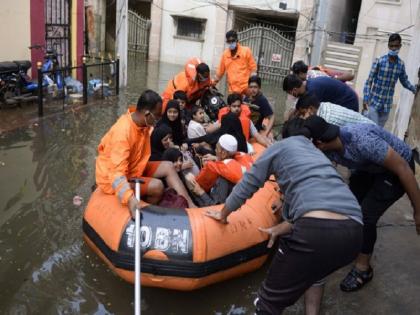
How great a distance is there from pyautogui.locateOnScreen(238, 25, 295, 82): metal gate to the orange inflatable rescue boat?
1301 centimetres

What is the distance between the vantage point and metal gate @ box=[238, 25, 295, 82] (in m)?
16.1

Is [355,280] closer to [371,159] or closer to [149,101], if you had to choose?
[371,159]

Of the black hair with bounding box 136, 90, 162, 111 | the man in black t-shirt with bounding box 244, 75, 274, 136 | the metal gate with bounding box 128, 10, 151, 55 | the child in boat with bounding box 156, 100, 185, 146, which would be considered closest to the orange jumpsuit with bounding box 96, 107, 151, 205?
the black hair with bounding box 136, 90, 162, 111

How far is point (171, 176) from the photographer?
444cm

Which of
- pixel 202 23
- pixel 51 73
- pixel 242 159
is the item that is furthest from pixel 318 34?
pixel 242 159

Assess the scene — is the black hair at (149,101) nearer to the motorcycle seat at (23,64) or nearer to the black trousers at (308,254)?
the black trousers at (308,254)

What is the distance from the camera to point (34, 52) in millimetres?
9789

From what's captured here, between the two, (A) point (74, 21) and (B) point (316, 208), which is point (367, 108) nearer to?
(B) point (316, 208)

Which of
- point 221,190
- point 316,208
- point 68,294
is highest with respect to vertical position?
point 316,208

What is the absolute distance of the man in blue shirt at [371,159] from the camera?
293cm

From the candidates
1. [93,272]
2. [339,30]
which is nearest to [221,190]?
[93,272]

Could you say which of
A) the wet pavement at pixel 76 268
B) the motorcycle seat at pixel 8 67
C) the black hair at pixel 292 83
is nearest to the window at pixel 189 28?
the motorcycle seat at pixel 8 67

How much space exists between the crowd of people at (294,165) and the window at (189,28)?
1156cm

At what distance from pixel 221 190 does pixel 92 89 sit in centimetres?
699
